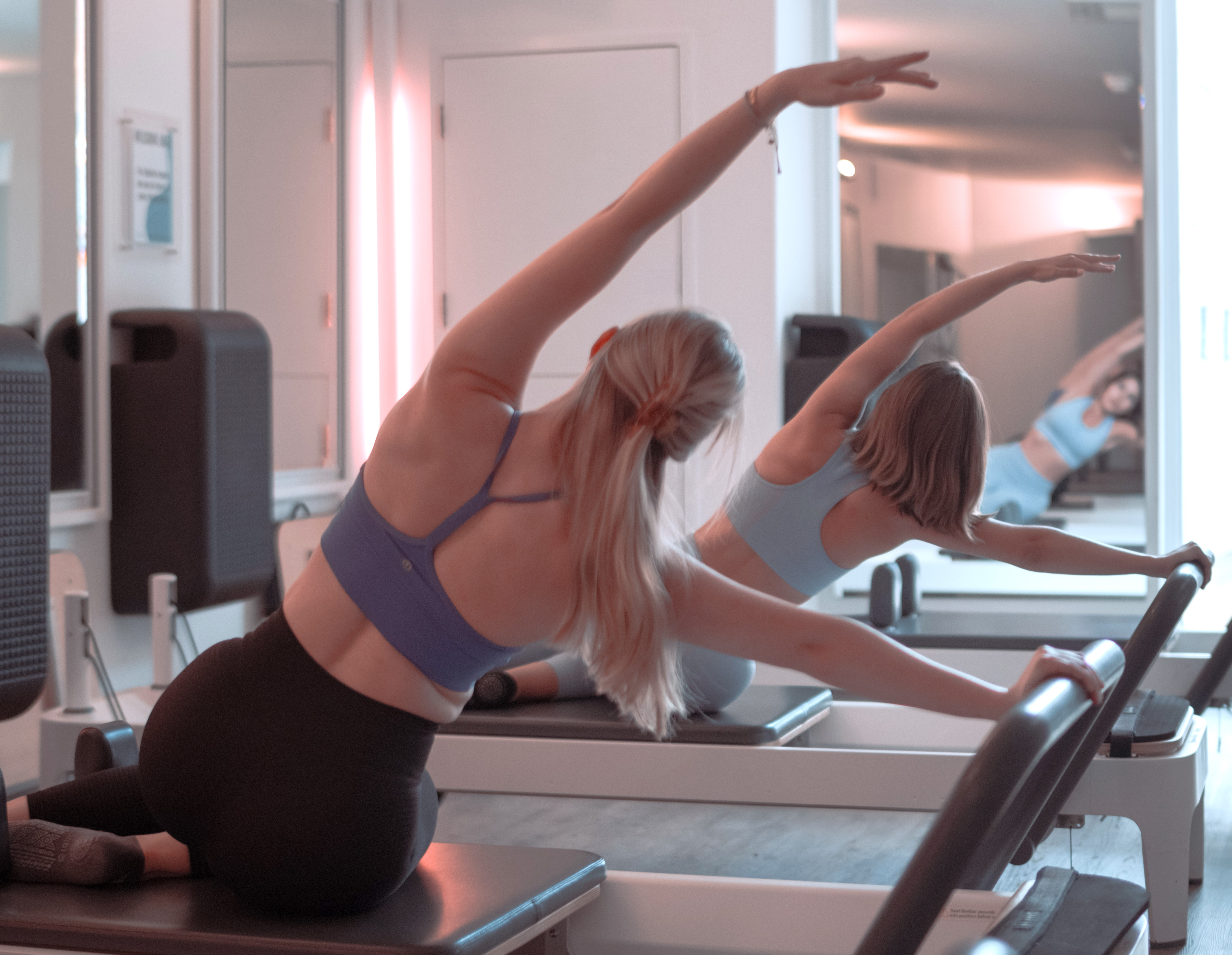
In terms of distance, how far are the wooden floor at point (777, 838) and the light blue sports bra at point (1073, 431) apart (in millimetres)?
1601

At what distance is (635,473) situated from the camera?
1.35 m

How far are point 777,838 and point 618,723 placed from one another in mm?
819

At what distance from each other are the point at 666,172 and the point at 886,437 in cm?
125

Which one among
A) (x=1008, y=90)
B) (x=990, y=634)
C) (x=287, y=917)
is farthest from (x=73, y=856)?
(x=1008, y=90)

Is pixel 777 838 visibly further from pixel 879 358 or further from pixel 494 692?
pixel 879 358

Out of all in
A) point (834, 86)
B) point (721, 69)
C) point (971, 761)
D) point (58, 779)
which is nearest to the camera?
point (971, 761)

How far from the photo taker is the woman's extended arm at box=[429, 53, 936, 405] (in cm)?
134

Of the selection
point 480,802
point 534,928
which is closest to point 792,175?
point 480,802

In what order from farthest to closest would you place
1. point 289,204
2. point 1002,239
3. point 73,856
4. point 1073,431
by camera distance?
point 1002,239
point 1073,431
point 289,204
point 73,856

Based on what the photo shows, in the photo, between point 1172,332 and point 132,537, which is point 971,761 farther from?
point 1172,332

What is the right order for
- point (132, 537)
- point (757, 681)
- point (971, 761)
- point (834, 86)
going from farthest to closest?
point (757, 681), point (132, 537), point (834, 86), point (971, 761)

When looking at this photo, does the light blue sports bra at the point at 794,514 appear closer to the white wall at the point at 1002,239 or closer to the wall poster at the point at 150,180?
the wall poster at the point at 150,180

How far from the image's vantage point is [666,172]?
135 cm

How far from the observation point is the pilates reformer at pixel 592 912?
157cm
